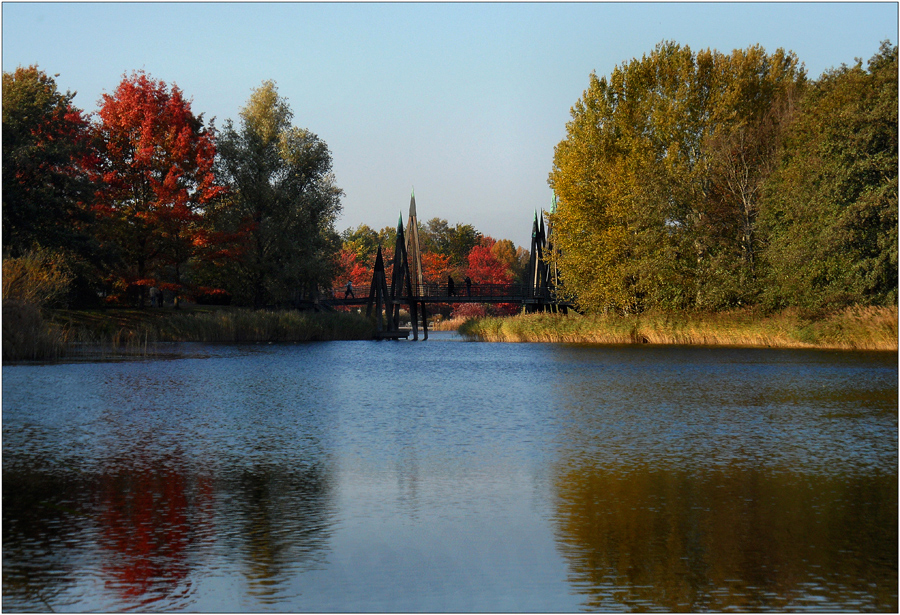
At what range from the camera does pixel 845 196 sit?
36.4m

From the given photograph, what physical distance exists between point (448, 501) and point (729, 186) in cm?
4004

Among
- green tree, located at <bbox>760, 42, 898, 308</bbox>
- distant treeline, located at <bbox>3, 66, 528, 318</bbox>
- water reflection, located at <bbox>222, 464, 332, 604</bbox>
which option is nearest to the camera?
water reflection, located at <bbox>222, 464, 332, 604</bbox>

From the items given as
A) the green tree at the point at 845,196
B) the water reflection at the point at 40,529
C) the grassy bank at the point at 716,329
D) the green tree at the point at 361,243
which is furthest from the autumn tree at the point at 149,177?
the green tree at the point at 361,243

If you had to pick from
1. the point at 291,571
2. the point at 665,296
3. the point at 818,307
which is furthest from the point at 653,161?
the point at 291,571

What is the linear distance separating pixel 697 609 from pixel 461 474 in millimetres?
4932

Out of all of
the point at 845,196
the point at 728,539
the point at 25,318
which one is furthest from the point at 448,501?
the point at 845,196

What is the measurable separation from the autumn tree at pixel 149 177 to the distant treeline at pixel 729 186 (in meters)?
20.3

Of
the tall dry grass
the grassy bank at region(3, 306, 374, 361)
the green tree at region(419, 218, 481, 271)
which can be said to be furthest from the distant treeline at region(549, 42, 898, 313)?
the green tree at region(419, 218, 481, 271)

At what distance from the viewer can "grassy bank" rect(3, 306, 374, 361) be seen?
37.8m

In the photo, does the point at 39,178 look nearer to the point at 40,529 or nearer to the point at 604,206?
the point at 604,206

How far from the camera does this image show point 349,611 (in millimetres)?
5797

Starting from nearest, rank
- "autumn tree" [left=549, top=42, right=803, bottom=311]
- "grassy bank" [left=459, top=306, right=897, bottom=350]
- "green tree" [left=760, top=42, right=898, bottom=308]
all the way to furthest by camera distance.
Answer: "green tree" [left=760, top=42, right=898, bottom=308]
"grassy bank" [left=459, top=306, right=897, bottom=350]
"autumn tree" [left=549, top=42, right=803, bottom=311]

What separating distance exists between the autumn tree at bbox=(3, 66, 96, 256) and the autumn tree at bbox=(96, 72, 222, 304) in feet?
9.88

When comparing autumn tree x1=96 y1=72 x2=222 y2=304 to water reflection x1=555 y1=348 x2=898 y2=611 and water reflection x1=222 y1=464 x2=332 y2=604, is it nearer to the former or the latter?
water reflection x1=555 y1=348 x2=898 y2=611
